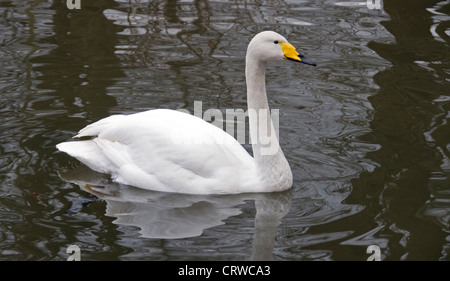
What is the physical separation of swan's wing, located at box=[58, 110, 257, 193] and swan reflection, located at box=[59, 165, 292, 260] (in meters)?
0.11

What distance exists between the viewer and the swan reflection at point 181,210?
21.4 ft

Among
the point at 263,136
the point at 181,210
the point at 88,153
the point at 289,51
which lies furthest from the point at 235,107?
the point at 181,210

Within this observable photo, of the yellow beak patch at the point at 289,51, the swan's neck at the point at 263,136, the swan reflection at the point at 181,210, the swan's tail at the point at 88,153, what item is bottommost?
the swan reflection at the point at 181,210

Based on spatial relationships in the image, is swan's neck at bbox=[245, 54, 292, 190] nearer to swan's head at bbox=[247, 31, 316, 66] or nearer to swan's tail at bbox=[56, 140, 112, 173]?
swan's head at bbox=[247, 31, 316, 66]

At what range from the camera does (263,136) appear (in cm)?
735

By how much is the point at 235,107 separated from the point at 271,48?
2.43 m

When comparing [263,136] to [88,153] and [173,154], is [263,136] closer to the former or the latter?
[173,154]

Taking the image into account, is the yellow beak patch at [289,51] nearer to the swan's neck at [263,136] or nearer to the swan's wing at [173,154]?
the swan's neck at [263,136]

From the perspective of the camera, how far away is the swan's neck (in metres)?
7.17

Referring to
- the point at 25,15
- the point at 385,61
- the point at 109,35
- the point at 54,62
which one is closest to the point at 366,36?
the point at 385,61

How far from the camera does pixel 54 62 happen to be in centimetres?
1078

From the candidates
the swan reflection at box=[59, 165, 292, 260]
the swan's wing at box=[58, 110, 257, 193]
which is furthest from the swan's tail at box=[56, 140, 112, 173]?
the swan reflection at box=[59, 165, 292, 260]

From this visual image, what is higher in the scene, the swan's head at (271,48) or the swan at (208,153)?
the swan's head at (271,48)

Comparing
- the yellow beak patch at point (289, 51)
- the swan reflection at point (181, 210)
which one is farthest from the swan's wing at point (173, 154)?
the yellow beak patch at point (289, 51)
